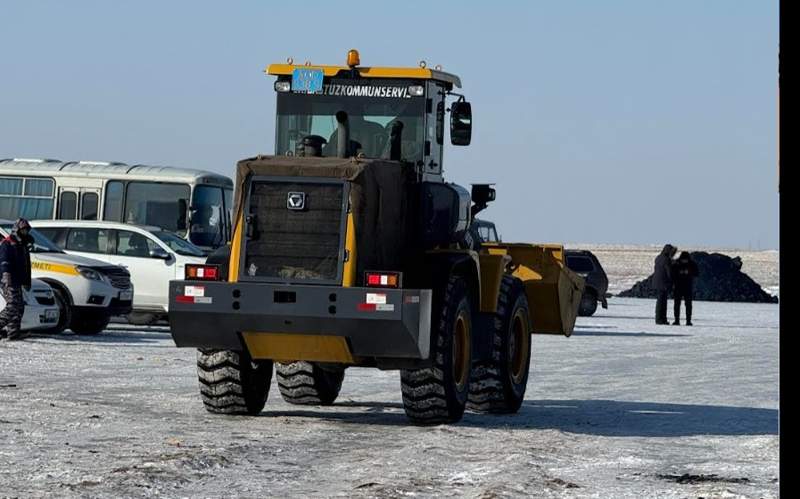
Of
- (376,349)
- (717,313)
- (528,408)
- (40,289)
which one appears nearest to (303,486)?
(376,349)

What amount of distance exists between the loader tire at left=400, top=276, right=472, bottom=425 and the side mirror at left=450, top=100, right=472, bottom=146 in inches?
55.7

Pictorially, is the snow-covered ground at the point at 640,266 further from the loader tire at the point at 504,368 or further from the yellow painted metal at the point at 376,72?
the yellow painted metal at the point at 376,72

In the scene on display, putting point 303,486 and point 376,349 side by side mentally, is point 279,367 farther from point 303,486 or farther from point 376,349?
point 303,486

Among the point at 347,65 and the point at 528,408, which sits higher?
the point at 347,65

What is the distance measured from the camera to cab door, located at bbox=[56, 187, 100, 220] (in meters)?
32.2

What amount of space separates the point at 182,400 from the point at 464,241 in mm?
3179

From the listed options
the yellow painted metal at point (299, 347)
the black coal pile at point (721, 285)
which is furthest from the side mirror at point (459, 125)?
the black coal pile at point (721, 285)

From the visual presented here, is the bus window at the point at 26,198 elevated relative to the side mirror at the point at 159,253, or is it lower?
elevated

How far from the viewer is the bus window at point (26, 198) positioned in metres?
32.8

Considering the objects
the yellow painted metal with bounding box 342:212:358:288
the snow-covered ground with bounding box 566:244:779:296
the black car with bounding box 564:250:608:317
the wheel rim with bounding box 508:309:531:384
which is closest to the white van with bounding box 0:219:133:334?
the wheel rim with bounding box 508:309:531:384

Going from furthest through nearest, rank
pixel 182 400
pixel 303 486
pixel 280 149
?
1. pixel 182 400
2. pixel 280 149
3. pixel 303 486

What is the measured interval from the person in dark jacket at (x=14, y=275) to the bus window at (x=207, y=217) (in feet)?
29.8

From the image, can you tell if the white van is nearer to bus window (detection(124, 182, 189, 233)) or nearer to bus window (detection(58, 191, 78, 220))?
bus window (detection(124, 182, 189, 233))
